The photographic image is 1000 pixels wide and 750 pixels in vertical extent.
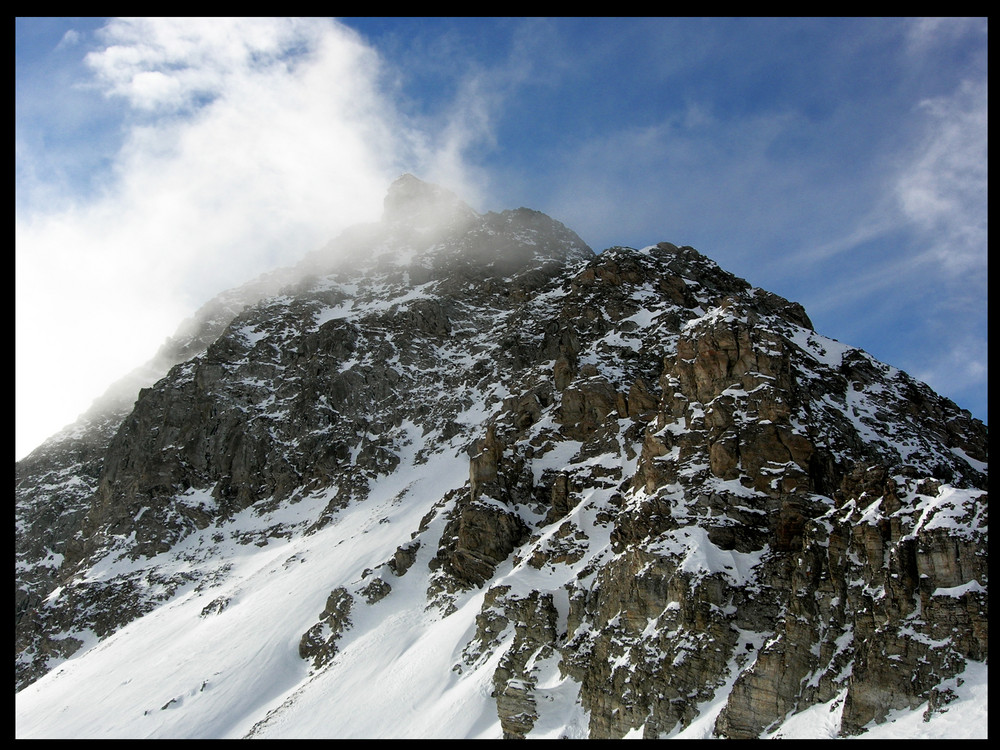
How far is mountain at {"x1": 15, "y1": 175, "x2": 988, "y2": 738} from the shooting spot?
34.7 metres

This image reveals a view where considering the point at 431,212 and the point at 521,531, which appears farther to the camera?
the point at 431,212

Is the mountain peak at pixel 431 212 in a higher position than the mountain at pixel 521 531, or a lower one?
higher

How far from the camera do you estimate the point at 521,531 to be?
219 feet

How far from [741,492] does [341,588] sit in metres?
41.2

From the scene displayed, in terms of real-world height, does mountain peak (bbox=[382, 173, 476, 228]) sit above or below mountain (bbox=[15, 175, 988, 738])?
above

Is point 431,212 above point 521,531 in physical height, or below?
above

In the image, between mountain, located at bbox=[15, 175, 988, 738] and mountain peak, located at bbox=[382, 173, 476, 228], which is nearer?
mountain, located at bbox=[15, 175, 988, 738]

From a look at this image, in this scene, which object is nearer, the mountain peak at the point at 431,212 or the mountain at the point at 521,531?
the mountain at the point at 521,531

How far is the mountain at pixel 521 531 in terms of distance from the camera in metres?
34.7

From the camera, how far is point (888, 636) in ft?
103
